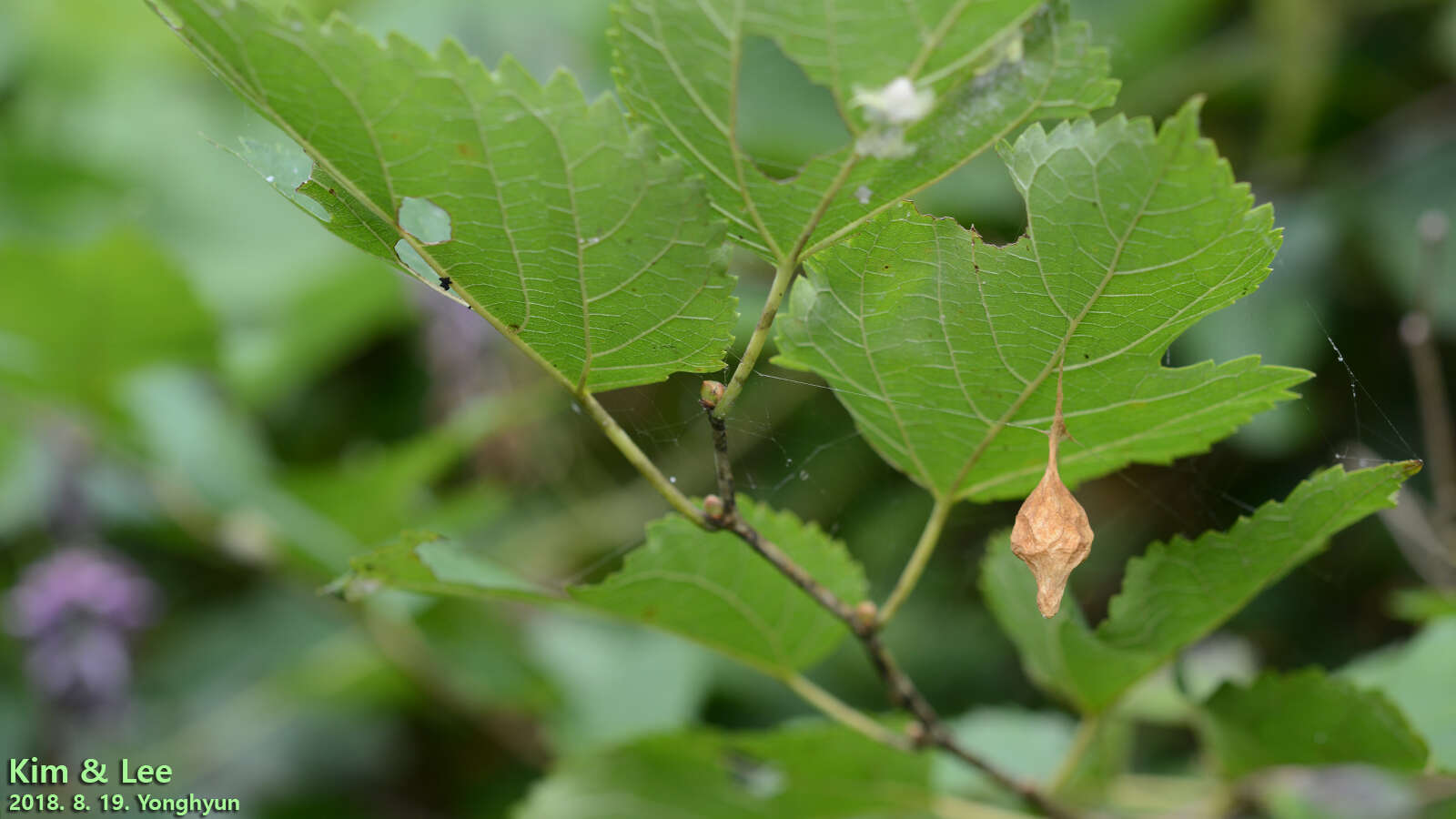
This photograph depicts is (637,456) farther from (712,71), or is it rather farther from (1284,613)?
(1284,613)

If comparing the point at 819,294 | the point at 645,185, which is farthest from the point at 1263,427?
the point at 645,185

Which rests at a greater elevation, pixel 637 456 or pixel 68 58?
pixel 68 58

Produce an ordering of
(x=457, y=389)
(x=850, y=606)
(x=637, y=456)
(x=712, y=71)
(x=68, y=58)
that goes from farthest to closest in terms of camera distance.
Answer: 1. (x=68, y=58)
2. (x=457, y=389)
3. (x=850, y=606)
4. (x=637, y=456)
5. (x=712, y=71)

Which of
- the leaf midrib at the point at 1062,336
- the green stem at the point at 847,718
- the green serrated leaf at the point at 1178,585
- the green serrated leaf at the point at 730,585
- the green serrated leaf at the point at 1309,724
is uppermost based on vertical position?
the green serrated leaf at the point at 730,585

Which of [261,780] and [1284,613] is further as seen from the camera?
[261,780]

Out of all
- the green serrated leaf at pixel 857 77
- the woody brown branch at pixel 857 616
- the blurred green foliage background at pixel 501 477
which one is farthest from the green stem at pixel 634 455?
the blurred green foliage background at pixel 501 477

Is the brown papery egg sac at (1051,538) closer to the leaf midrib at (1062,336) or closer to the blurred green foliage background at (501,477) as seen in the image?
the leaf midrib at (1062,336)

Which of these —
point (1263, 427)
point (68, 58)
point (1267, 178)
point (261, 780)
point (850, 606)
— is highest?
point (68, 58)
